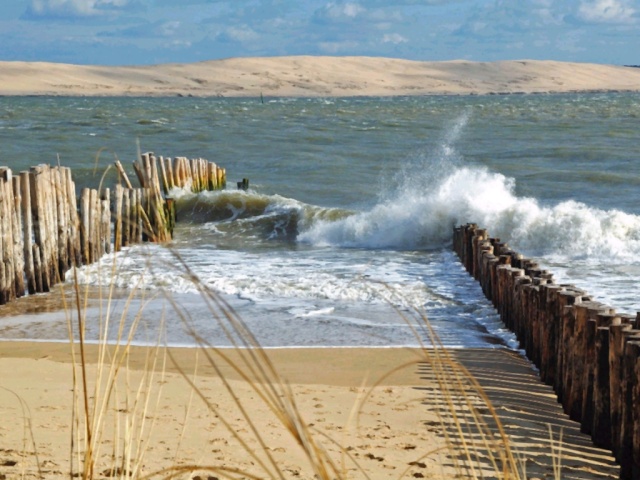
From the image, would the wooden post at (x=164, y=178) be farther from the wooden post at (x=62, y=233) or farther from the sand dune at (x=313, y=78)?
the sand dune at (x=313, y=78)

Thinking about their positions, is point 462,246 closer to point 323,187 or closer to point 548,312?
point 548,312

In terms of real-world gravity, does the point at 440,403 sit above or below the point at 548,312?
below

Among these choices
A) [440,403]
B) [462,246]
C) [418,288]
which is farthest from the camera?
[462,246]

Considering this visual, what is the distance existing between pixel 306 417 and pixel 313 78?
5479 inches

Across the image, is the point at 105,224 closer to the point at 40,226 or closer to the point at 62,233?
the point at 62,233

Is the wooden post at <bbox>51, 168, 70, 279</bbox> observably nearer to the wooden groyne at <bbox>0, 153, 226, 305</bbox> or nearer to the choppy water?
the wooden groyne at <bbox>0, 153, 226, 305</bbox>

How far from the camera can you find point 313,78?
14262cm

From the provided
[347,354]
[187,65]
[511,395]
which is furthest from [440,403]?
[187,65]

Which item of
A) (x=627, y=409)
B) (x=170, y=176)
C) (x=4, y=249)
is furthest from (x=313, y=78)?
(x=627, y=409)

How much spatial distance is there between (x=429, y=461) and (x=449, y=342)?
130 inches

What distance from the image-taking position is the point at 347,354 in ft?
25.0

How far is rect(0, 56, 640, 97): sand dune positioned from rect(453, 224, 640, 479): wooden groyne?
11706 centimetres

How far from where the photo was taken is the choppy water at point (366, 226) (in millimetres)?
8859

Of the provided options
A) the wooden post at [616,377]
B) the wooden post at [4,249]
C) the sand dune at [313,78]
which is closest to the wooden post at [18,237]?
the wooden post at [4,249]
